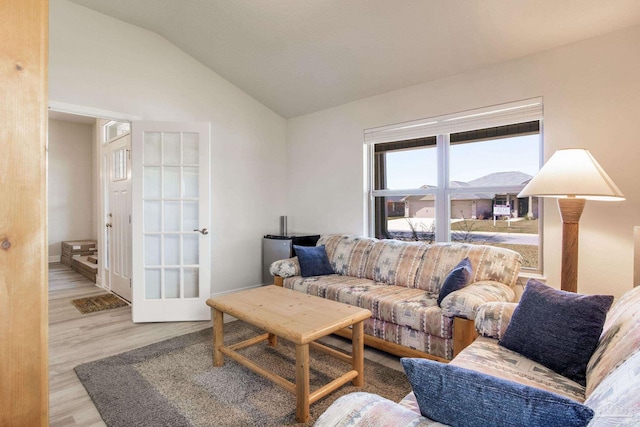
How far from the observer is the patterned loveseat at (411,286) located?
2266 mm

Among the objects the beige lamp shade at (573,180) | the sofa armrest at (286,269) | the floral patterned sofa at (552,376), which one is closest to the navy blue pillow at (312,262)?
the sofa armrest at (286,269)

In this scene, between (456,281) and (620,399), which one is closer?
(620,399)

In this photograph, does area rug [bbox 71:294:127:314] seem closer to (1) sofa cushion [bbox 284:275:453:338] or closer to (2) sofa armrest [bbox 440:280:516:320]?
(1) sofa cushion [bbox 284:275:453:338]

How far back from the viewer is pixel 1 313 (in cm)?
61

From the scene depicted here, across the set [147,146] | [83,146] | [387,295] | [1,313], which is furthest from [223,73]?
[83,146]

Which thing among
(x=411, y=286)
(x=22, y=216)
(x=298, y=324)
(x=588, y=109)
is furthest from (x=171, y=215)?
(x=588, y=109)

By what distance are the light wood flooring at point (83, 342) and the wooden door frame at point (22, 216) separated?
1.56 m

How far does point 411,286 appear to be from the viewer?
302 centimetres

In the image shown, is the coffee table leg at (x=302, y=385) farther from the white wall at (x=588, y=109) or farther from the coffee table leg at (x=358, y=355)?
the white wall at (x=588, y=109)

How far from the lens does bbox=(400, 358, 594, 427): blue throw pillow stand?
2.22ft

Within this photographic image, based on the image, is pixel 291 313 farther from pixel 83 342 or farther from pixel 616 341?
pixel 83 342

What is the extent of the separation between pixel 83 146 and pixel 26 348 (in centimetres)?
764

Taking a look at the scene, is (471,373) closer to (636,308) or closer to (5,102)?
(636,308)

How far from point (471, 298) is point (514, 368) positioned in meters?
0.72
